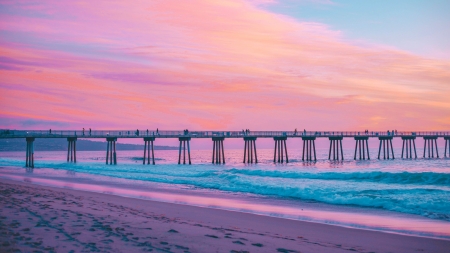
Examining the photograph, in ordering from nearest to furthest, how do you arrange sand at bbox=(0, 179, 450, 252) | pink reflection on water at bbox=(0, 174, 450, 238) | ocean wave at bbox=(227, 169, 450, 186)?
1. sand at bbox=(0, 179, 450, 252)
2. pink reflection on water at bbox=(0, 174, 450, 238)
3. ocean wave at bbox=(227, 169, 450, 186)

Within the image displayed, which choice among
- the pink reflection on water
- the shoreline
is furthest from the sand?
the pink reflection on water

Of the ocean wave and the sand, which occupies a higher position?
the sand

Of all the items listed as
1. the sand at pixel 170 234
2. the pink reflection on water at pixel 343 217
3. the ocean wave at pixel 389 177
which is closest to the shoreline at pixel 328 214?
the pink reflection on water at pixel 343 217

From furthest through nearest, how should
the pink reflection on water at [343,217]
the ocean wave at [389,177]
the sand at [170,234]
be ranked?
1. the ocean wave at [389,177]
2. the pink reflection on water at [343,217]
3. the sand at [170,234]

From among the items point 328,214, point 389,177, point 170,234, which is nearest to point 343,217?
point 328,214

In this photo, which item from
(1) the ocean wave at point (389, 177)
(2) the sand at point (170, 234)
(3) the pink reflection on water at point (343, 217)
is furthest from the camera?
(1) the ocean wave at point (389, 177)

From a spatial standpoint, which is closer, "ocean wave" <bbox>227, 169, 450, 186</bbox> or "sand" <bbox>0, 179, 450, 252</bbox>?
"sand" <bbox>0, 179, 450, 252</bbox>

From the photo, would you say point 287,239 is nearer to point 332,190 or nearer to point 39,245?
point 39,245

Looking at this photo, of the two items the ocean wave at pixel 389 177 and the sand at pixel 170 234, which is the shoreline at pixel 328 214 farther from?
the ocean wave at pixel 389 177

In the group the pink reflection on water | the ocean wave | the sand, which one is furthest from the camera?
the ocean wave

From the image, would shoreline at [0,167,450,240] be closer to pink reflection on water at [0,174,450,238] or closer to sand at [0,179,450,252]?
pink reflection on water at [0,174,450,238]

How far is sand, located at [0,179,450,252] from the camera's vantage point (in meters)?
7.37

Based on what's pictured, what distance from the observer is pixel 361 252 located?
7.87 metres

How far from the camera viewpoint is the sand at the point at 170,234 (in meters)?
7.37
